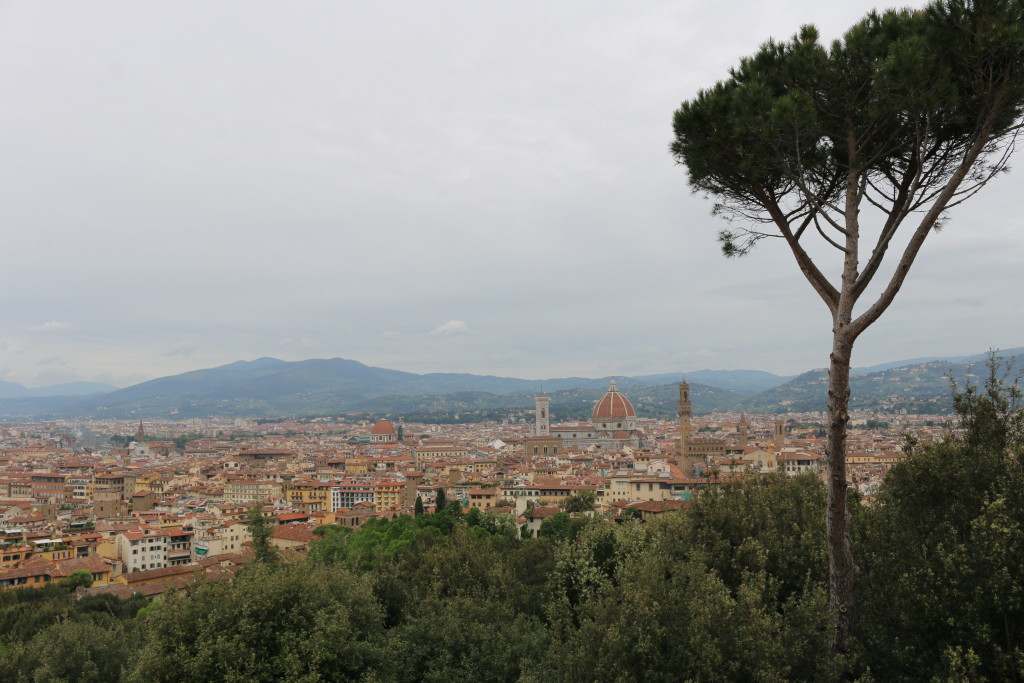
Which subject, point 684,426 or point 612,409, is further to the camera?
point 612,409

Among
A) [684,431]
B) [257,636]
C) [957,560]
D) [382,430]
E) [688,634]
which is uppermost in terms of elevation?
[957,560]

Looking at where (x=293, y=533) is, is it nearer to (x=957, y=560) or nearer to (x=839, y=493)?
(x=839, y=493)

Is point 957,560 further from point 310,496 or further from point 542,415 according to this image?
point 542,415

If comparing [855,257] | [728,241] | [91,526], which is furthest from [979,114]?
[91,526]

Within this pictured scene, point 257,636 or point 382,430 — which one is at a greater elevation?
point 257,636

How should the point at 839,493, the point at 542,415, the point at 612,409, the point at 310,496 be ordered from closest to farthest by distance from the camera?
the point at 839,493, the point at 310,496, the point at 612,409, the point at 542,415

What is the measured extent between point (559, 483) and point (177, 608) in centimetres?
4003

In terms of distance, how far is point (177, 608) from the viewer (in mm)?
11789

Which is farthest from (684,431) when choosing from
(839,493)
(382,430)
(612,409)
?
(382,430)

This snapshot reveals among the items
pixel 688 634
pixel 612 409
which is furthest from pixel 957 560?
pixel 612 409

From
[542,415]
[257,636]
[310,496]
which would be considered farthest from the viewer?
[542,415]

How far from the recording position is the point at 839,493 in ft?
25.2

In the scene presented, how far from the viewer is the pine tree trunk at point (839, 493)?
24.9 ft

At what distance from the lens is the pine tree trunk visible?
759 centimetres
